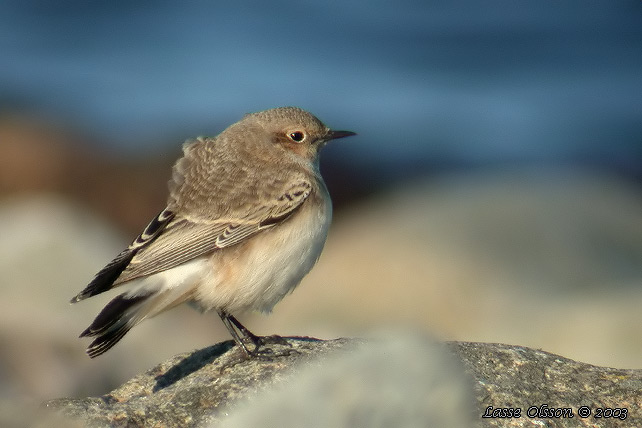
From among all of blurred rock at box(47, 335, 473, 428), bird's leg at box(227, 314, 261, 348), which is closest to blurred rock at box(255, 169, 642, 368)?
bird's leg at box(227, 314, 261, 348)

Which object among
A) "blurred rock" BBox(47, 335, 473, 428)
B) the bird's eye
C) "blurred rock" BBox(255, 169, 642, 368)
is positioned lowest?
"blurred rock" BBox(255, 169, 642, 368)

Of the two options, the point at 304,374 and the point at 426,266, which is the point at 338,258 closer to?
the point at 426,266

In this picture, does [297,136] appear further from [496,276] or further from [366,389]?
[496,276]

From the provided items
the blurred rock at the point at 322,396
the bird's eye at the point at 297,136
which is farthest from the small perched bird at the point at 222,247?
the blurred rock at the point at 322,396

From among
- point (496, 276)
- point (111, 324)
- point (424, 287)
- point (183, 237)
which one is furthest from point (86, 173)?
point (111, 324)

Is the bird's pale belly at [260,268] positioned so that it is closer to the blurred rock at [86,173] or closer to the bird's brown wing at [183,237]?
the bird's brown wing at [183,237]

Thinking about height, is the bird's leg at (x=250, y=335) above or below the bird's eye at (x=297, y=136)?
below

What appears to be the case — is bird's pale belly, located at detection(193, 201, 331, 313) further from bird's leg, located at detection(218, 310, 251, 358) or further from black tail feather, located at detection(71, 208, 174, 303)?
black tail feather, located at detection(71, 208, 174, 303)
